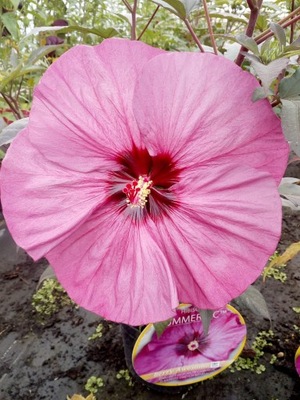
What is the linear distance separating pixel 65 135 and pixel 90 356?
2.96 ft

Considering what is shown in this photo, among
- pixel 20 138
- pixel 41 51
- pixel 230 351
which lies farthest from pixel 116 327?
pixel 20 138

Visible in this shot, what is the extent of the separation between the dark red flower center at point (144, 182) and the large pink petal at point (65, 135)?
0.04m

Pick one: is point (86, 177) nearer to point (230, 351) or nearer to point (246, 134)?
point (246, 134)

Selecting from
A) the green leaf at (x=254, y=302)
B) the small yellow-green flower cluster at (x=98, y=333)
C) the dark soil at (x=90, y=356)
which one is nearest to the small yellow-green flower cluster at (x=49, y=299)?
the dark soil at (x=90, y=356)

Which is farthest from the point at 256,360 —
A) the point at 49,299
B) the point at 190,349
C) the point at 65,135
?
the point at 65,135

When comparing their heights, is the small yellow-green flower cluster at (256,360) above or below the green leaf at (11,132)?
below

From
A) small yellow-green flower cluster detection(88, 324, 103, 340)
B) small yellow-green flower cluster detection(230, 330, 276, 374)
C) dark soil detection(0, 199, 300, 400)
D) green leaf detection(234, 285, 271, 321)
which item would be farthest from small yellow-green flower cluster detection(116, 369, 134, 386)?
green leaf detection(234, 285, 271, 321)

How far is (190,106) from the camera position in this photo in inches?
16.2

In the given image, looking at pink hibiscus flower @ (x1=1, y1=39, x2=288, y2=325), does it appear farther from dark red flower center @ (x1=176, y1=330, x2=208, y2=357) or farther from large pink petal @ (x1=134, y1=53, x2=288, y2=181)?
dark red flower center @ (x1=176, y1=330, x2=208, y2=357)

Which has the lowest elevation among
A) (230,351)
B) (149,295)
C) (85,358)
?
(85,358)

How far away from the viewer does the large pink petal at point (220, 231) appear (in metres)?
0.40

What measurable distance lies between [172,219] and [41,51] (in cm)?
43

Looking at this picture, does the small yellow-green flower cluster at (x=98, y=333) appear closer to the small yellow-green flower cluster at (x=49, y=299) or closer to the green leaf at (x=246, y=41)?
the small yellow-green flower cluster at (x=49, y=299)

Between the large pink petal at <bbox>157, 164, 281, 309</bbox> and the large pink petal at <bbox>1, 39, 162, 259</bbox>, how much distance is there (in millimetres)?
90
